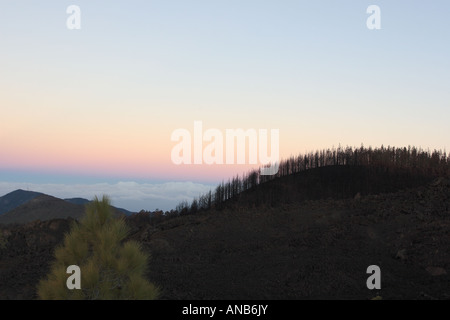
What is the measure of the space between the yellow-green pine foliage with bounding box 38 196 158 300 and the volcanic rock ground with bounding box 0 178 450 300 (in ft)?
15.2

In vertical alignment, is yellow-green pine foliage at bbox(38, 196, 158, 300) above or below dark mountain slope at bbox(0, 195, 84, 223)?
above

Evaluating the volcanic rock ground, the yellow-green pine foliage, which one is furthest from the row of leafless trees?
the yellow-green pine foliage

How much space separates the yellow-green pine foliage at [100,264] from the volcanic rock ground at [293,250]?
4648 millimetres

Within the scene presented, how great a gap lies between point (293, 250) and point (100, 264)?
35.6 ft

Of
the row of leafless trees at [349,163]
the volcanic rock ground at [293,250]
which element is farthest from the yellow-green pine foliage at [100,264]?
the row of leafless trees at [349,163]

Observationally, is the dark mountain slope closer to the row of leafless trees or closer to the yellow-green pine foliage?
the row of leafless trees

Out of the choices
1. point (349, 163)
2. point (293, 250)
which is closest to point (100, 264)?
point (293, 250)

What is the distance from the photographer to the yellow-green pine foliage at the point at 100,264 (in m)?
6.71

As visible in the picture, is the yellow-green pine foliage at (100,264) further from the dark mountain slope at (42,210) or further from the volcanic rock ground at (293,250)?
the dark mountain slope at (42,210)

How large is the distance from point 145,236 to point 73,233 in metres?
13.4

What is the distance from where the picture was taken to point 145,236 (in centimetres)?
2031

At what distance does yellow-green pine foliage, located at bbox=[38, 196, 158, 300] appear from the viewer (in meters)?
6.71
